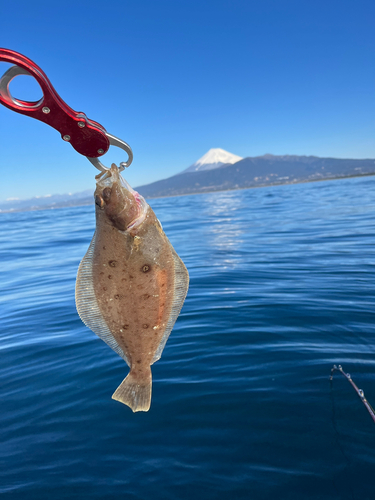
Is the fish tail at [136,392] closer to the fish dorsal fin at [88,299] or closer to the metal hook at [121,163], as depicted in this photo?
the fish dorsal fin at [88,299]

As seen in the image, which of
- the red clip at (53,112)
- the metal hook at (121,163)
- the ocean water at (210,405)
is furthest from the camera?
the ocean water at (210,405)

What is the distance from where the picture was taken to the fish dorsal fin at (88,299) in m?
2.63

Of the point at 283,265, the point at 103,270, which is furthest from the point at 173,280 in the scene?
the point at 283,265

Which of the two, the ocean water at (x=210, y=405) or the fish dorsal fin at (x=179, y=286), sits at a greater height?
the fish dorsal fin at (x=179, y=286)

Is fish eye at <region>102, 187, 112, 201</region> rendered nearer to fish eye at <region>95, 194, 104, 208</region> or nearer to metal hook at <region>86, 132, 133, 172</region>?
fish eye at <region>95, 194, 104, 208</region>

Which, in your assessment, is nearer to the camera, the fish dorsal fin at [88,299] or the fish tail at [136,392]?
the fish dorsal fin at [88,299]

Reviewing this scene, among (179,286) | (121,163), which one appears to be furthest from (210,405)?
(121,163)

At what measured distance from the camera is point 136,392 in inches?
114

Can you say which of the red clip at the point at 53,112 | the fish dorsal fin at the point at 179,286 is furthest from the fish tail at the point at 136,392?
the red clip at the point at 53,112

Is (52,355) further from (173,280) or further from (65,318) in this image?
(173,280)

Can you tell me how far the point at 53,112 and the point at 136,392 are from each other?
218cm

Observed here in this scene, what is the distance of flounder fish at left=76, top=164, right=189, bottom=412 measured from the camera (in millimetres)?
2465

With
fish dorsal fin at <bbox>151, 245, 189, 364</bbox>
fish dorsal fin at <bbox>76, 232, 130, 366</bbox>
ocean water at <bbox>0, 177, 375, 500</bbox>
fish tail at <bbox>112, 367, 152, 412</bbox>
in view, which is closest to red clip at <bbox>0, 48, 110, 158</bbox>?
fish dorsal fin at <bbox>76, 232, 130, 366</bbox>

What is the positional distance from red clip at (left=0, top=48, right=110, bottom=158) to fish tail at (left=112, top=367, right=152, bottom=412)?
1809 millimetres
